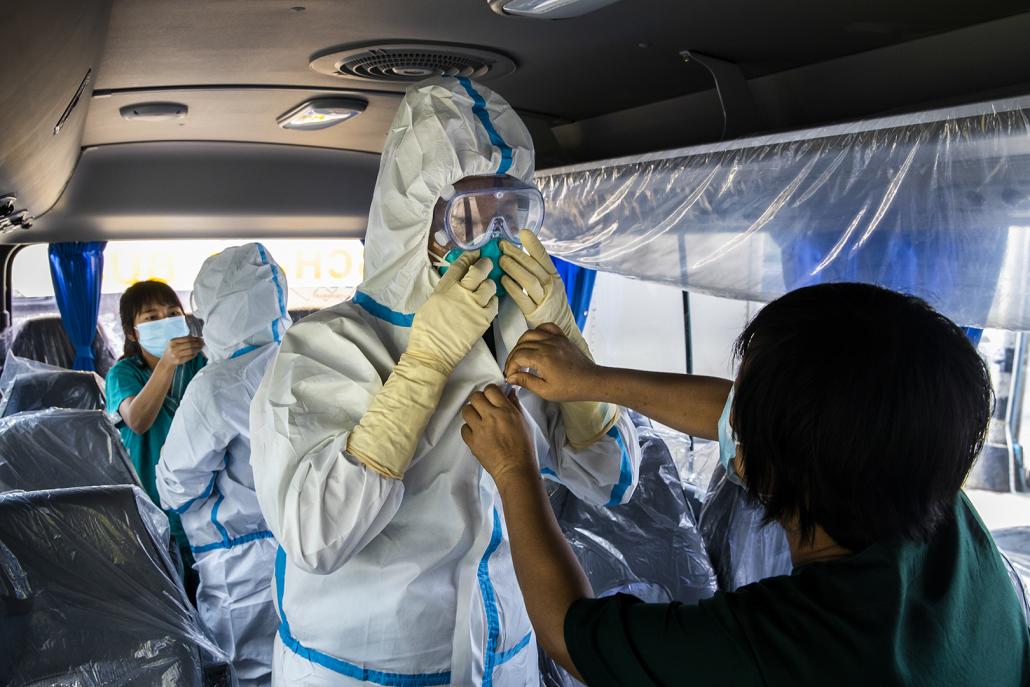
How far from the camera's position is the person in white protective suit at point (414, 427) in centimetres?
151

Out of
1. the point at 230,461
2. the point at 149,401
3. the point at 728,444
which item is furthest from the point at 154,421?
the point at 728,444

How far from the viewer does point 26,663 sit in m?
1.48

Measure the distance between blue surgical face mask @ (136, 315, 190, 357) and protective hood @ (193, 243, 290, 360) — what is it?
15 centimetres

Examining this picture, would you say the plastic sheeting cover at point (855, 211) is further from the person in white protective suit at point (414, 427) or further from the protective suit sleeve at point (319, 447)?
the protective suit sleeve at point (319, 447)

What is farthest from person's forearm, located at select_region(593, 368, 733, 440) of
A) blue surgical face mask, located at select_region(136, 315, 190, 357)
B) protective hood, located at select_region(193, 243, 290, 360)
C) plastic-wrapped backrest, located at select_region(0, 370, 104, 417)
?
plastic-wrapped backrest, located at select_region(0, 370, 104, 417)

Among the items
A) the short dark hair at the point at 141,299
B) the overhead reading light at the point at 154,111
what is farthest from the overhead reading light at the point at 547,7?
the short dark hair at the point at 141,299

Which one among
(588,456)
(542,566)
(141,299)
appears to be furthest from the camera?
(141,299)

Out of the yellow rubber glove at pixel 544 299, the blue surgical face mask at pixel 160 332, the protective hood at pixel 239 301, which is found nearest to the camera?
the yellow rubber glove at pixel 544 299

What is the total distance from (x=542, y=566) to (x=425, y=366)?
0.49 m

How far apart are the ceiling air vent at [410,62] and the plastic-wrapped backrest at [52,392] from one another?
8.26ft

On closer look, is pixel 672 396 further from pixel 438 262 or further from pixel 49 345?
pixel 49 345

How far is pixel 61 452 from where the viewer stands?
273 cm

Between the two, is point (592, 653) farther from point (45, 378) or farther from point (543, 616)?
point (45, 378)

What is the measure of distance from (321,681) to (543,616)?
Result: 2.27 ft
